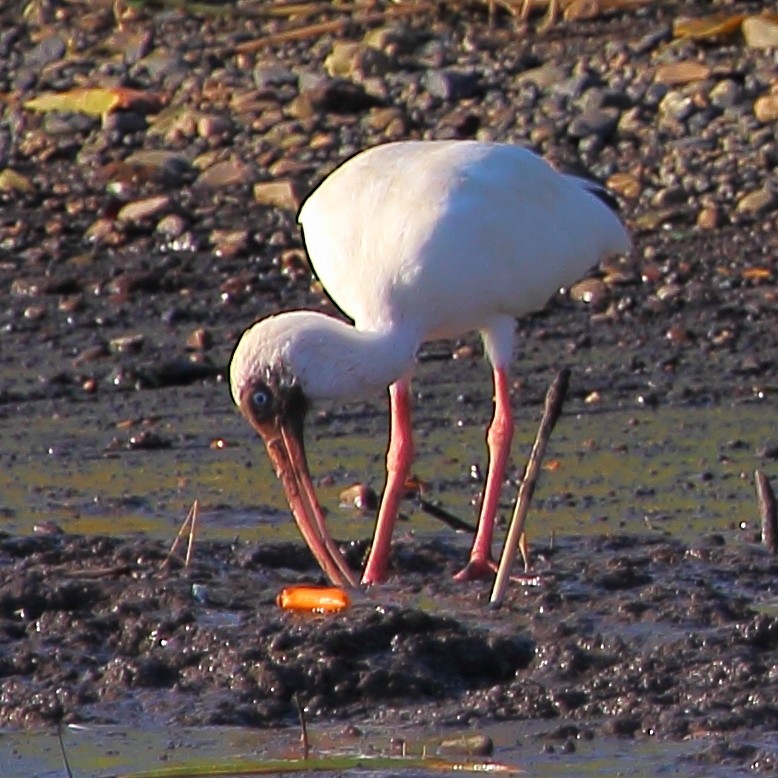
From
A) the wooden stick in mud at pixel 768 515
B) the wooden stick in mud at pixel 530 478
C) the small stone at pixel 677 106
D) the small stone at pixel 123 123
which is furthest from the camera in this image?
the small stone at pixel 123 123

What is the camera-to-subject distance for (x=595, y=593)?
6.48 m

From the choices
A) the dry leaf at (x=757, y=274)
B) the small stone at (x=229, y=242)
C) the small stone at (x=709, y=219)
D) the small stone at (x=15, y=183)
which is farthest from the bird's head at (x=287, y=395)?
the small stone at (x=15, y=183)

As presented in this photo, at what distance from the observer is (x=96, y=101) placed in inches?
519

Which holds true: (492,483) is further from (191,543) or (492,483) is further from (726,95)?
(726,95)

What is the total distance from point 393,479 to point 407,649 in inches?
65.0

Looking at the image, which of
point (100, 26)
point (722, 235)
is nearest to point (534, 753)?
point (722, 235)

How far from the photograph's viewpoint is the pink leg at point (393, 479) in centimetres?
693

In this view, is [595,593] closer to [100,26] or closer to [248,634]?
[248,634]

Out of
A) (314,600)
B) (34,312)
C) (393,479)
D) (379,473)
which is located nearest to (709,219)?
(34,312)

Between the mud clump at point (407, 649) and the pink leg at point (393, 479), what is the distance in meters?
0.19

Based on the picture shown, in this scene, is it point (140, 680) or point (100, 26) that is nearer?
point (140, 680)

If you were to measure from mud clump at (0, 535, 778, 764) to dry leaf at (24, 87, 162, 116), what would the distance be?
657 cm

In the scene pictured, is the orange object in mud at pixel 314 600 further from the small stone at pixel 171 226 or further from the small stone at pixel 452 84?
the small stone at pixel 452 84

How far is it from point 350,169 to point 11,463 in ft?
6.25
